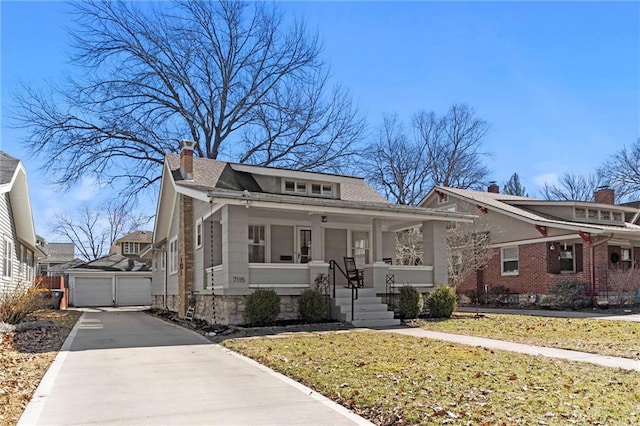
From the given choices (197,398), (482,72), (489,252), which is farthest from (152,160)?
(197,398)

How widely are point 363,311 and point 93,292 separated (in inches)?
985

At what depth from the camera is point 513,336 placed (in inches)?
469

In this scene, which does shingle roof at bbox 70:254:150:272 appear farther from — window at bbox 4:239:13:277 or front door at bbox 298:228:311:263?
front door at bbox 298:228:311:263

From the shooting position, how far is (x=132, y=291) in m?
34.9

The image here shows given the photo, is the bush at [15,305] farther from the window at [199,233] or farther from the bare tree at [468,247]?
the bare tree at [468,247]

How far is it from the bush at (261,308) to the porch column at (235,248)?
609 mm

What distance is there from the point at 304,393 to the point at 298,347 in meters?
3.55

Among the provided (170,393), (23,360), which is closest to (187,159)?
(23,360)

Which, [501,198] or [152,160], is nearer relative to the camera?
[501,198]

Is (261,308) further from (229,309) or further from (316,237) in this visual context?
(316,237)

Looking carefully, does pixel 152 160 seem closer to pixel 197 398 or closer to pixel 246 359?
pixel 246 359

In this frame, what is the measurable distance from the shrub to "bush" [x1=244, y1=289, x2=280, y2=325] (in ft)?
2.48

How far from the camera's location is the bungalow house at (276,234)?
14.1m

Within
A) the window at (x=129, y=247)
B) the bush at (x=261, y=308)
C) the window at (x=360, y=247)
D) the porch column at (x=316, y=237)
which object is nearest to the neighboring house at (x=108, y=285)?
the window at (x=129, y=247)
